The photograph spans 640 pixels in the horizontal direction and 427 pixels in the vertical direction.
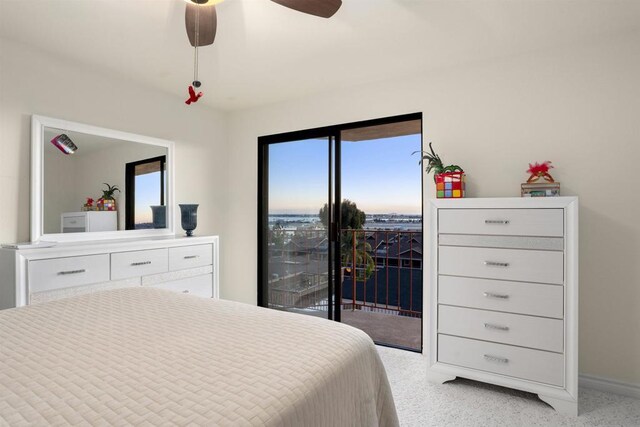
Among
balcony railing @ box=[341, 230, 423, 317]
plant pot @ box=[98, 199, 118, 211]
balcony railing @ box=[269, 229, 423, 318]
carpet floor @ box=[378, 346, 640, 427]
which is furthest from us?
balcony railing @ box=[341, 230, 423, 317]

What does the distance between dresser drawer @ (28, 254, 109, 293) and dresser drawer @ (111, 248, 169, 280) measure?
7cm

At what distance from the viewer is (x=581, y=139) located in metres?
2.39

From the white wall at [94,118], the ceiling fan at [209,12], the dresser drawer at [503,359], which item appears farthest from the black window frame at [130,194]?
the dresser drawer at [503,359]

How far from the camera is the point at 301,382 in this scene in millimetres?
896

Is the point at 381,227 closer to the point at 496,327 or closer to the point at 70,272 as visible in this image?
the point at 496,327

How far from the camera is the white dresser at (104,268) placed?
2.09 m

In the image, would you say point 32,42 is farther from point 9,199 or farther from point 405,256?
point 405,256

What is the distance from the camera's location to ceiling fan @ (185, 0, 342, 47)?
5.25ft

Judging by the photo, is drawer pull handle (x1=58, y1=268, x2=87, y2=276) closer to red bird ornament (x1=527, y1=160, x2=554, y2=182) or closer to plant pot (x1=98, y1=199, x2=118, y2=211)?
plant pot (x1=98, y1=199, x2=118, y2=211)

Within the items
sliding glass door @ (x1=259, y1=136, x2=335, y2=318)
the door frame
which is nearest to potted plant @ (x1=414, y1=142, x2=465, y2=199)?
the door frame

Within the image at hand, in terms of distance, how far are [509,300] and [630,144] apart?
130cm

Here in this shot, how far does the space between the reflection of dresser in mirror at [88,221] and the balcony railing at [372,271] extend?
5.11 feet

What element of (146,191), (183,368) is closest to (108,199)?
(146,191)

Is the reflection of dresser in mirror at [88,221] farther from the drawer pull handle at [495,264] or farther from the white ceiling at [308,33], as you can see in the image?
the drawer pull handle at [495,264]
